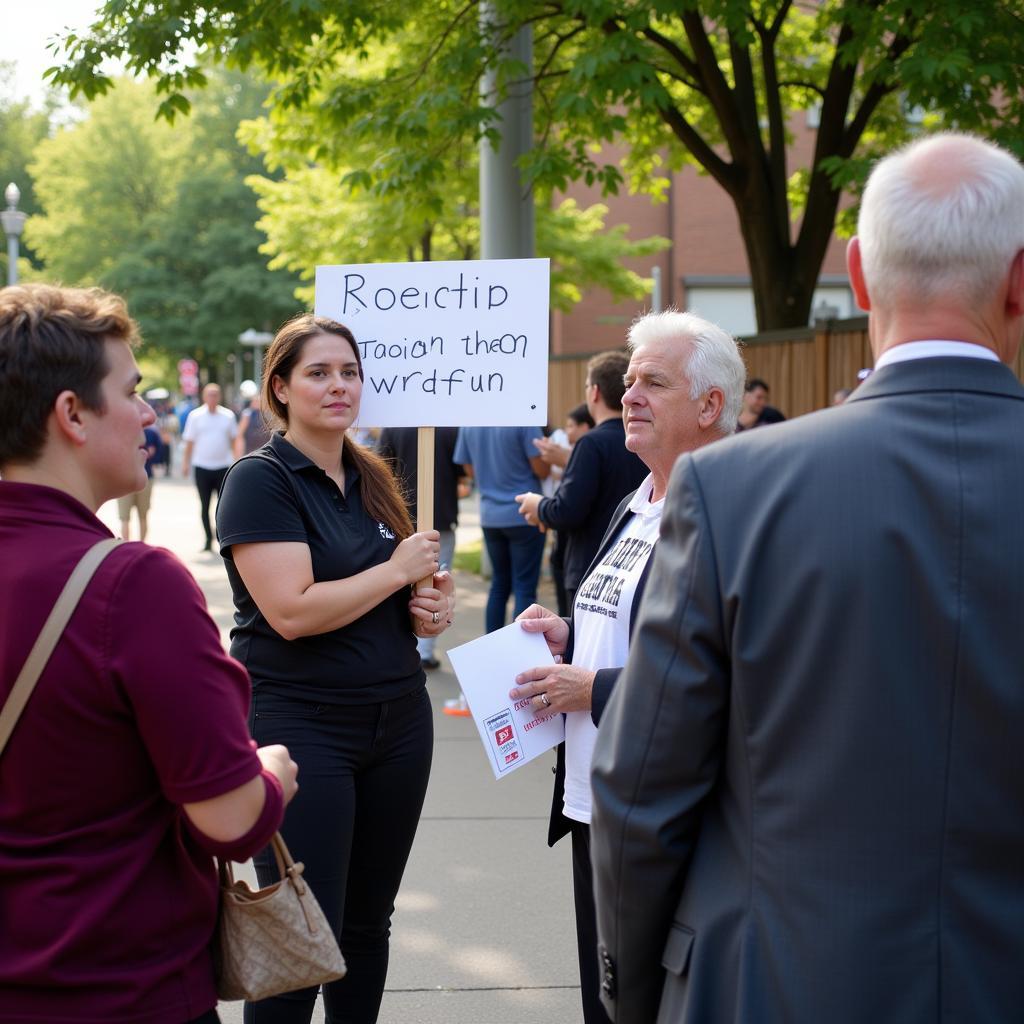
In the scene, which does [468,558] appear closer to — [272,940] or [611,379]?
[611,379]

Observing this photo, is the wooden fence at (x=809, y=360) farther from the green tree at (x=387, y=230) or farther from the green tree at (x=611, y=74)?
the green tree at (x=387, y=230)

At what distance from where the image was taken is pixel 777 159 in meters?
12.1

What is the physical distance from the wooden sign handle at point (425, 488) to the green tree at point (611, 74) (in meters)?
5.49

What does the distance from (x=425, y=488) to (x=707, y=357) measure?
2.80 feet

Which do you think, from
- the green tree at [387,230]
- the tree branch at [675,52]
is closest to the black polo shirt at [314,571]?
Answer: the tree branch at [675,52]

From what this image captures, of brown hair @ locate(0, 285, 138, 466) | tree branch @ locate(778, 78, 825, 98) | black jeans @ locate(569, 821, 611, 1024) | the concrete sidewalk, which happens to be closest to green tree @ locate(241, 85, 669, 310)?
tree branch @ locate(778, 78, 825, 98)

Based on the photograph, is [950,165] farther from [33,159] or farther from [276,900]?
[33,159]

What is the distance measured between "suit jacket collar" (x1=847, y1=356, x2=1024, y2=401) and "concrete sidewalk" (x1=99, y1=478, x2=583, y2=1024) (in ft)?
9.30

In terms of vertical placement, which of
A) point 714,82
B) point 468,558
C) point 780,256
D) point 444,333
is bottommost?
point 468,558

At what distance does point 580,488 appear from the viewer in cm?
621

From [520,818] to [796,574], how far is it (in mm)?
4460

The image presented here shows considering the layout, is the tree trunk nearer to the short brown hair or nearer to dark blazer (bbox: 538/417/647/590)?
the short brown hair

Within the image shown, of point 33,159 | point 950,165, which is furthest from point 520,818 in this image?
point 33,159

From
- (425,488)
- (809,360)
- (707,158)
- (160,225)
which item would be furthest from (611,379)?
(160,225)
